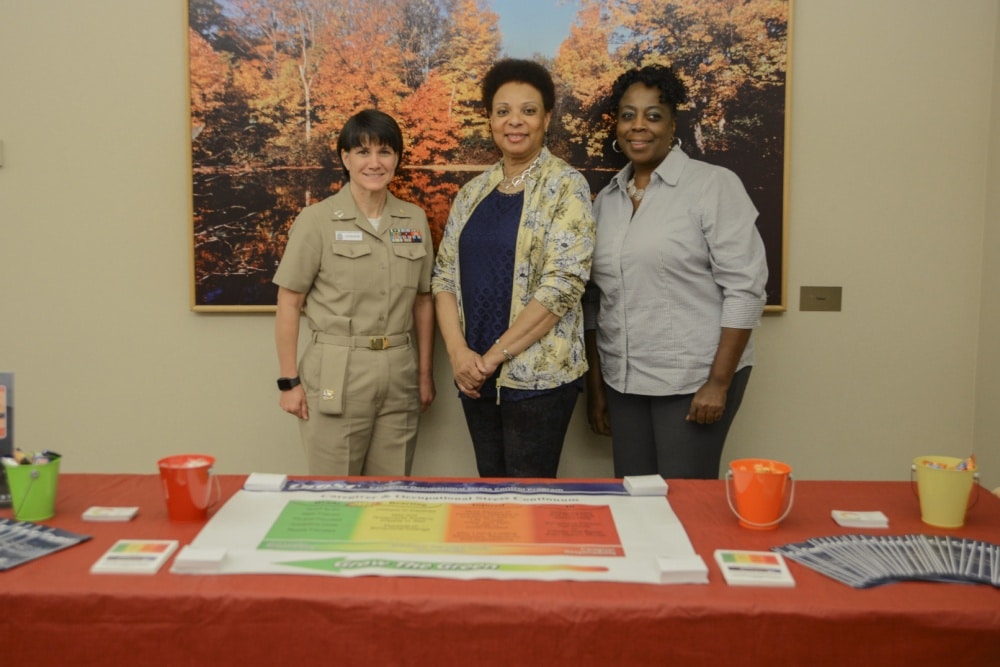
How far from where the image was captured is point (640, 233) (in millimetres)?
2250

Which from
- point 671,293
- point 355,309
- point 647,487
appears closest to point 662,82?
point 671,293

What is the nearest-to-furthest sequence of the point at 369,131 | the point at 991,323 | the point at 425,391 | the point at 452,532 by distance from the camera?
1. the point at 452,532
2. the point at 369,131
3. the point at 425,391
4. the point at 991,323

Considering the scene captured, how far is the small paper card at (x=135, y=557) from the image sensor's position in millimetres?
1205

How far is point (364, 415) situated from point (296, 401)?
0.69ft

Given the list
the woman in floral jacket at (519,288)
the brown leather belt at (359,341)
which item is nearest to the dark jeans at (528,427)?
the woman in floral jacket at (519,288)

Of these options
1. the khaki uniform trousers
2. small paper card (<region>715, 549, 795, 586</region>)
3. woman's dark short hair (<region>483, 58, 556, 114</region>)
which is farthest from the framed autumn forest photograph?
small paper card (<region>715, 549, 795, 586</region>)

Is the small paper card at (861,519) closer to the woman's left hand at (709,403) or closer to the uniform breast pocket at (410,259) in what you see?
the woman's left hand at (709,403)

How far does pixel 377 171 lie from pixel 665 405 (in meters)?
1.04

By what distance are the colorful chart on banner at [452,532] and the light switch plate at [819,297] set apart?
1466 millimetres

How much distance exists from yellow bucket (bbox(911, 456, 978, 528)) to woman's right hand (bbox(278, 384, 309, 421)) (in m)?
1.62

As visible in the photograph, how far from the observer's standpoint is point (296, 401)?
2402mm

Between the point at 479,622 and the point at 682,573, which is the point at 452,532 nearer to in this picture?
the point at 479,622

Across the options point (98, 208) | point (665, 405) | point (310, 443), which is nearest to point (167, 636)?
point (310, 443)

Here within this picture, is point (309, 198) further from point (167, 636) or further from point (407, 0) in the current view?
point (167, 636)
